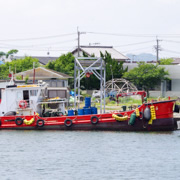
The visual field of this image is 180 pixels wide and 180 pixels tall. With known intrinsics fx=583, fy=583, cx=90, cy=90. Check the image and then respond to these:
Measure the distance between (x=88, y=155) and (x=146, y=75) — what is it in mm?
36971

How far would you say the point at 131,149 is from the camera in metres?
30.9

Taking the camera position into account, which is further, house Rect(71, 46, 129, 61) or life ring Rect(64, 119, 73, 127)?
house Rect(71, 46, 129, 61)

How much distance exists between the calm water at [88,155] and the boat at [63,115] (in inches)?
19.1

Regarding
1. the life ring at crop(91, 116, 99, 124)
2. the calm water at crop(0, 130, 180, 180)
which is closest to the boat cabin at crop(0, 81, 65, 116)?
the calm water at crop(0, 130, 180, 180)

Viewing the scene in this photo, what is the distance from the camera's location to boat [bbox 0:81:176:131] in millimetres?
35469

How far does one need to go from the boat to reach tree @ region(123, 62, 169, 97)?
27.4 metres

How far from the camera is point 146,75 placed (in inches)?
2574

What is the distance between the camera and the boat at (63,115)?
35469 millimetres

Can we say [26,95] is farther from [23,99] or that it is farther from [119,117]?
[119,117]

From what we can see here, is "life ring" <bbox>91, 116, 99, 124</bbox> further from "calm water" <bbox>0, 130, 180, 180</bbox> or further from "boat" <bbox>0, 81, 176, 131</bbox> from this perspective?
"calm water" <bbox>0, 130, 180, 180</bbox>

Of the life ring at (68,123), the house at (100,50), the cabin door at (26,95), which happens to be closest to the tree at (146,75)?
the house at (100,50)

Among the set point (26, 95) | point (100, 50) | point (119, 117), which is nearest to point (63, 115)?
point (26, 95)

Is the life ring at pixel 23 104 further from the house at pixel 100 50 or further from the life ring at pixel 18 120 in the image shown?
the house at pixel 100 50

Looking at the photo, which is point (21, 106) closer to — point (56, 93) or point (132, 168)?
point (132, 168)
